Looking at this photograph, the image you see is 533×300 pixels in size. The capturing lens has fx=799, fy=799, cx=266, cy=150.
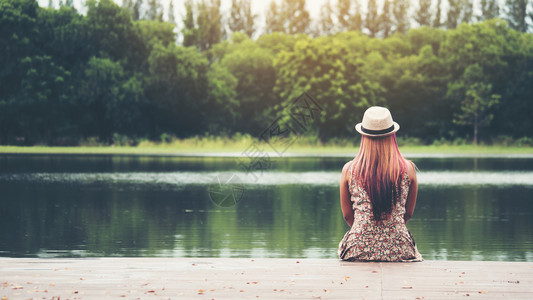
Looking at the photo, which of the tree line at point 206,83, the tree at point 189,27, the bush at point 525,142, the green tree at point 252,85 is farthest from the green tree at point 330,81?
the tree at point 189,27

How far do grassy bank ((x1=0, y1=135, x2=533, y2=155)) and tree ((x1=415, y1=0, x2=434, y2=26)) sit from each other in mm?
32335

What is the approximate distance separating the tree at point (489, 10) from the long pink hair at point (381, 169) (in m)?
81.8

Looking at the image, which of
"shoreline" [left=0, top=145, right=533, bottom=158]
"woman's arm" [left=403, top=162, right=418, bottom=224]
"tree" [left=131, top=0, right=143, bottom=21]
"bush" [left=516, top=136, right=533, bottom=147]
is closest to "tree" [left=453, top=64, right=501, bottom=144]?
"shoreline" [left=0, top=145, right=533, bottom=158]

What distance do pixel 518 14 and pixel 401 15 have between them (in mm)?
15040

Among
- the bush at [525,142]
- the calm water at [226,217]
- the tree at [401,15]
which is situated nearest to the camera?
the calm water at [226,217]

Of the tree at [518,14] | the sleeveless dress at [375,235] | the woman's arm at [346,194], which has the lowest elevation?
the sleeveless dress at [375,235]

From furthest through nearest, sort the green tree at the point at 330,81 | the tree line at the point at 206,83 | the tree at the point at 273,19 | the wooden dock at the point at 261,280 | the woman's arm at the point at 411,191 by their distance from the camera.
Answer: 1. the tree at the point at 273,19
2. the green tree at the point at 330,81
3. the tree line at the point at 206,83
4. the woman's arm at the point at 411,191
5. the wooden dock at the point at 261,280

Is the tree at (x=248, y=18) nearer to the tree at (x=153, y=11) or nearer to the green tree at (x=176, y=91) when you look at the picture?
the tree at (x=153, y=11)

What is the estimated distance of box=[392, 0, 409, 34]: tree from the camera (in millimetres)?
90500

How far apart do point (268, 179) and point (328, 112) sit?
101ft

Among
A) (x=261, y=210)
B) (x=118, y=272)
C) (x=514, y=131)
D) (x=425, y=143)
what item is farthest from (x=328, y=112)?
(x=118, y=272)

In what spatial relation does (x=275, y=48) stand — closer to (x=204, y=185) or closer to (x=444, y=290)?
(x=204, y=185)

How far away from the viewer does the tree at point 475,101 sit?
5897 cm

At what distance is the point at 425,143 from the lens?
63094 millimetres
